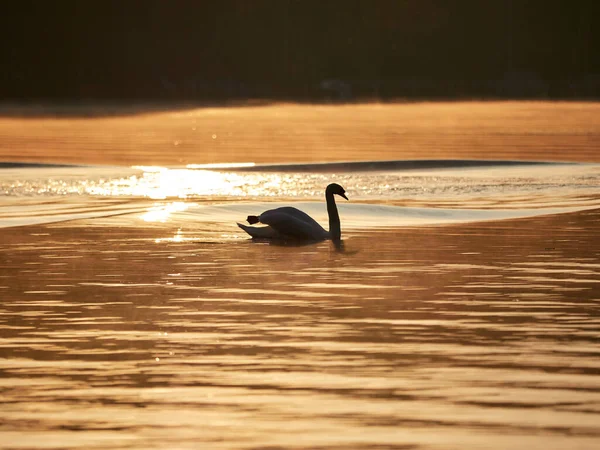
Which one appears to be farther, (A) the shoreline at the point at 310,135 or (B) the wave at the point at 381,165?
(A) the shoreline at the point at 310,135

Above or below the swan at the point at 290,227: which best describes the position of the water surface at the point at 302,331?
below

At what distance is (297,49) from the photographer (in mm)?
108000

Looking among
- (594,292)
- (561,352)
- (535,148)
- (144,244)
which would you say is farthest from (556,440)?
(535,148)

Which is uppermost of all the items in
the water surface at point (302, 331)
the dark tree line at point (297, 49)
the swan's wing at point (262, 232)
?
the dark tree line at point (297, 49)

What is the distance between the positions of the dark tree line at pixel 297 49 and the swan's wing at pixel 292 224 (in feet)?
229

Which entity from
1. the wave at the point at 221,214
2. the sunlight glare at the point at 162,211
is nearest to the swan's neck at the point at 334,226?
the wave at the point at 221,214

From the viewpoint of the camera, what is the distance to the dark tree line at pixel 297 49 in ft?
313

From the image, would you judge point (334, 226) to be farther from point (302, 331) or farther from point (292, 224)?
point (302, 331)

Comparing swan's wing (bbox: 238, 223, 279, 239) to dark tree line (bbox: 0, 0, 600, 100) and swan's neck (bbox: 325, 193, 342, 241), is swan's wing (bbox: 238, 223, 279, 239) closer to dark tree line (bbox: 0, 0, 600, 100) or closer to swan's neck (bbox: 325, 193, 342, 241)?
swan's neck (bbox: 325, 193, 342, 241)

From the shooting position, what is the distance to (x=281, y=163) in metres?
34.1

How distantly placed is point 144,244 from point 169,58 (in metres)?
88.4

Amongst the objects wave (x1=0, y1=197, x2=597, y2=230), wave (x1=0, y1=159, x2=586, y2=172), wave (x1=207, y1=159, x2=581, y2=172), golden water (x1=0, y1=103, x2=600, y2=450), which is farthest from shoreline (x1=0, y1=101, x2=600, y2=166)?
golden water (x1=0, y1=103, x2=600, y2=450)

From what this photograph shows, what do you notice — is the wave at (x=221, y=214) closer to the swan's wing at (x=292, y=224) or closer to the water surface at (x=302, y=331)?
the water surface at (x=302, y=331)

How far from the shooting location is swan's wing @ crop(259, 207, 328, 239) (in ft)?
58.9
